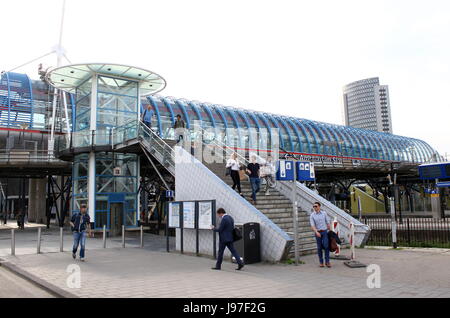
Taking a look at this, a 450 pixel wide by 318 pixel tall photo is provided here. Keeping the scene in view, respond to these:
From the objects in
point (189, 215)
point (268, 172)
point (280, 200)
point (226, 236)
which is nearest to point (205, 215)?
point (189, 215)

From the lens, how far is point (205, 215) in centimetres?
1199

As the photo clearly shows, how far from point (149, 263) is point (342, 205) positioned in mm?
42495

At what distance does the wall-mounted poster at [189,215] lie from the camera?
12523mm

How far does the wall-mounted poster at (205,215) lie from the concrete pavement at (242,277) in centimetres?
106

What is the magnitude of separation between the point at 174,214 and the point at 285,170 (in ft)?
16.3

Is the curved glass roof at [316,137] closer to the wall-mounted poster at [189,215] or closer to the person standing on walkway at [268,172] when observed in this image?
the person standing on walkway at [268,172]

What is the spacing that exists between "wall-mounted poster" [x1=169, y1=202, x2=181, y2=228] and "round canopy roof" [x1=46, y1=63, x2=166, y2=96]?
982 cm

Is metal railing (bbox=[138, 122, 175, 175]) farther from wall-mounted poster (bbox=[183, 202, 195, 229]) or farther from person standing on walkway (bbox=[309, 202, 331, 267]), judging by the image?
person standing on walkway (bbox=[309, 202, 331, 267])

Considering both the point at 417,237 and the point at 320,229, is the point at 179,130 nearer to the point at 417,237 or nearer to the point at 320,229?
the point at 320,229

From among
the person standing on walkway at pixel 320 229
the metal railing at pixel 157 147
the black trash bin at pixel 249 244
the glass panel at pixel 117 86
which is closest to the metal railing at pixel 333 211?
the person standing on walkway at pixel 320 229

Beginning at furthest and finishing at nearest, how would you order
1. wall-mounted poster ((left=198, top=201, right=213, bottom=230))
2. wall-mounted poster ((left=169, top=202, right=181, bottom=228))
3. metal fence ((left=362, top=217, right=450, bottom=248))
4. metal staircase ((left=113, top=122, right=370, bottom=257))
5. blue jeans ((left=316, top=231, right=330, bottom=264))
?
metal fence ((left=362, top=217, right=450, bottom=248)), wall-mounted poster ((left=169, top=202, right=181, bottom=228)), metal staircase ((left=113, top=122, right=370, bottom=257)), wall-mounted poster ((left=198, top=201, right=213, bottom=230)), blue jeans ((left=316, top=231, right=330, bottom=264))

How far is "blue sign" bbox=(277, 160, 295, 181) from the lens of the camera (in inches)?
408

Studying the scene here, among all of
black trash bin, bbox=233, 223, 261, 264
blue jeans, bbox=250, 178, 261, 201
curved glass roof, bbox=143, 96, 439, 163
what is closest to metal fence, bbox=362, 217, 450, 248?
blue jeans, bbox=250, 178, 261, 201
